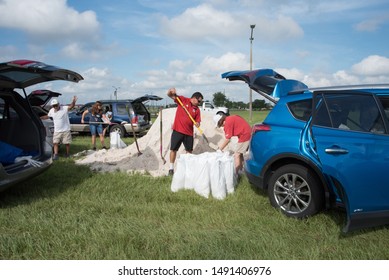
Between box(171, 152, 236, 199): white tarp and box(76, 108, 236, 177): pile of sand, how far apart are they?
4.85ft

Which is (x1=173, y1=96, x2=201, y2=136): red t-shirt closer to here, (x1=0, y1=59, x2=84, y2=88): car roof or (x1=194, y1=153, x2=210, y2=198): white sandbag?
(x1=194, y1=153, x2=210, y2=198): white sandbag

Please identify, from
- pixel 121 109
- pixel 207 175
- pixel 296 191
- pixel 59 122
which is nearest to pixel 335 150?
pixel 296 191

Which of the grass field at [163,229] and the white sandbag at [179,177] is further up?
the white sandbag at [179,177]

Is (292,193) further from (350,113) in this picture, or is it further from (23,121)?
(23,121)

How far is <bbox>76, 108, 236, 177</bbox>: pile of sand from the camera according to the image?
7.61m

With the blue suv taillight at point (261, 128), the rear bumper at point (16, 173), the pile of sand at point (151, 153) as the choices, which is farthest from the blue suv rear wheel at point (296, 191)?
the rear bumper at point (16, 173)

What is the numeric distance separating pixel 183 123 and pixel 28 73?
9.61ft

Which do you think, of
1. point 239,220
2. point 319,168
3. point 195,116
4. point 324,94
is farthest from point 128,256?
point 195,116

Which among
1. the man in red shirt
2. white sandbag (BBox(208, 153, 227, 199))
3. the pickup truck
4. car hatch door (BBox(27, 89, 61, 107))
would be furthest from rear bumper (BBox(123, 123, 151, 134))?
white sandbag (BBox(208, 153, 227, 199))

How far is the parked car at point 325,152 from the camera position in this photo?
3.58 metres

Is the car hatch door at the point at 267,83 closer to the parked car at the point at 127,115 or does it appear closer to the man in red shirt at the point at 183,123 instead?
the man in red shirt at the point at 183,123

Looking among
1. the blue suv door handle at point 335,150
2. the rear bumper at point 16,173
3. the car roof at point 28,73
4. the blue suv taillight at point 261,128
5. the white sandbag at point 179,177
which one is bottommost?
the white sandbag at point 179,177

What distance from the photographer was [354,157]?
3.68m

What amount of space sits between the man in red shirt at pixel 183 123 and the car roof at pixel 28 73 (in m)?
2.02
